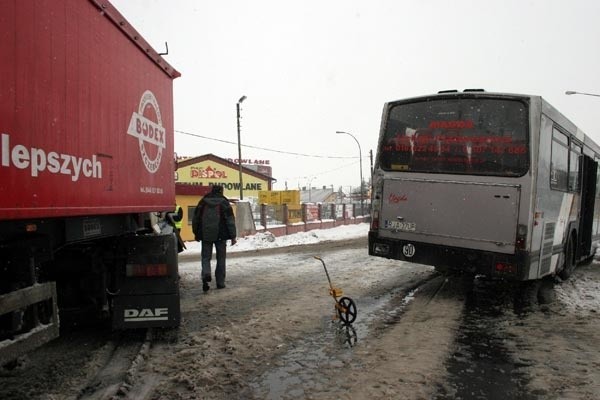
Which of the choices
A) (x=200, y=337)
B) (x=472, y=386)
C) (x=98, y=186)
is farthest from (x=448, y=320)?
(x=98, y=186)

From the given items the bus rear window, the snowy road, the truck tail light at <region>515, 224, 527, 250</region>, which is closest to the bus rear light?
the snowy road

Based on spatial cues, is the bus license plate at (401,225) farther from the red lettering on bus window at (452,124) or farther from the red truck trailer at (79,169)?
the red truck trailer at (79,169)

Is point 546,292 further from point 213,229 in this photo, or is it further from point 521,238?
point 213,229

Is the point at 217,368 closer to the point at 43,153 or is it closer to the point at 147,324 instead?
the point at 147,324

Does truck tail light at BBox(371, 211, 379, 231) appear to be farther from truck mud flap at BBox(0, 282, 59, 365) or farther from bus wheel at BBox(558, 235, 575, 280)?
truck mud flap at BBox(0, 282, 59, 365)

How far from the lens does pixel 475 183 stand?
22.0ft

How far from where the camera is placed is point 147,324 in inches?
196

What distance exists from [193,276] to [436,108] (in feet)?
18.6

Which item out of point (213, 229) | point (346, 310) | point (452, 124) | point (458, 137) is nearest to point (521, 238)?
point (458, 137)

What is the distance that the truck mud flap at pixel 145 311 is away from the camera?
493 cm

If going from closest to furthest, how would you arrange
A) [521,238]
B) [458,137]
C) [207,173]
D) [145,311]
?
[145,311]
[521,238]
[458,137]
[207,173]

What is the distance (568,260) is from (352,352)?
245 inches

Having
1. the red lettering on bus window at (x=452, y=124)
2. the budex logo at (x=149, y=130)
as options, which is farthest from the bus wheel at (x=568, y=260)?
the budex logo at (x=149, y=130)

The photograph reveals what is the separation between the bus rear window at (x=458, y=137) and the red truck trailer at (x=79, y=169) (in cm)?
359
